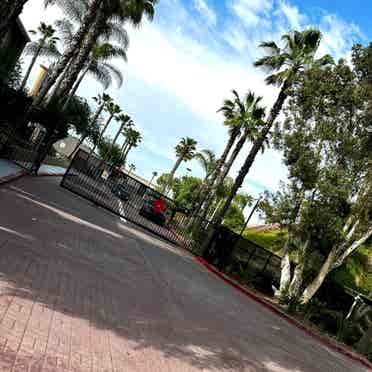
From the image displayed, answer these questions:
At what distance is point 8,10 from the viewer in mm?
9594

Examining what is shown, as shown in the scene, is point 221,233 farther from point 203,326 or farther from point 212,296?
point 203,326

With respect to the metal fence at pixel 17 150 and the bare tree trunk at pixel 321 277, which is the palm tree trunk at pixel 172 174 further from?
the bare tree trunk at pixel 321 277

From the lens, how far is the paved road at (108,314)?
405cm

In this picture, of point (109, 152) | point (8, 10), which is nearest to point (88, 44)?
point (8, 10)

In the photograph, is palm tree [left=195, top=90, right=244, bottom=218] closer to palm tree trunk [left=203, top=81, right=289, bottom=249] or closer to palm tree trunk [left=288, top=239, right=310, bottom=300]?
palm tree trunk [left=203, top=81, right=289, bottom=249]

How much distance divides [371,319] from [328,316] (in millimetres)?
1604

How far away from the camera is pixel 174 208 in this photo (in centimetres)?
1798

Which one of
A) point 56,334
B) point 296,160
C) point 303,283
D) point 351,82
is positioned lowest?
point 56,334

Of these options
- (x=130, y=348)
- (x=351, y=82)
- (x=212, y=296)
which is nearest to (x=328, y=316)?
(x=212, y=296)

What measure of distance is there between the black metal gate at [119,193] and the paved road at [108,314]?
593cm

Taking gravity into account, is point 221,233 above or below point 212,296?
above

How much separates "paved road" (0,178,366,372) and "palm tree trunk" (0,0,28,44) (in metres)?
4.51

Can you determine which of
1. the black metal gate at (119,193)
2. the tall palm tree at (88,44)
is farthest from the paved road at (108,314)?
the tall palm tree at (88,44)

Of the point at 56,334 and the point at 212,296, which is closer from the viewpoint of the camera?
the point at 56,334
